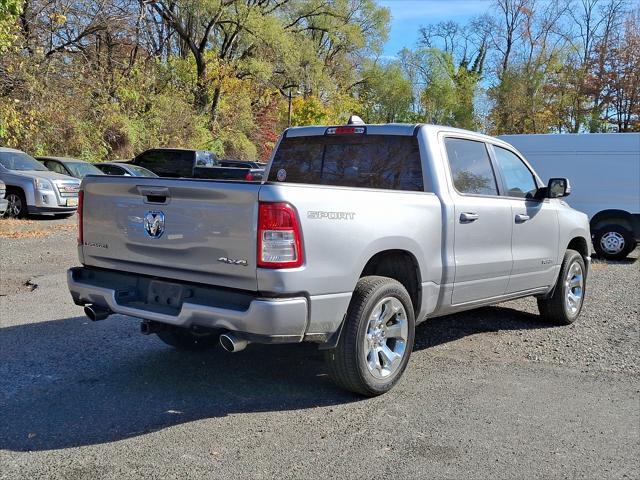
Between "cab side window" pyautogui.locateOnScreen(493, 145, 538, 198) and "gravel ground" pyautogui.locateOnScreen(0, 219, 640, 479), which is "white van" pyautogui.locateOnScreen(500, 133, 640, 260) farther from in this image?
"cab side window" pyautogui.locateOnScreen(493, 145, 538, 198)

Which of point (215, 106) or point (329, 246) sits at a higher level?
point (215, 106)

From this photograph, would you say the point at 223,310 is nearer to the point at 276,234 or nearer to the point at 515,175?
the point at 276,234

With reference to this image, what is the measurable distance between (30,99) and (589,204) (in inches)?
616

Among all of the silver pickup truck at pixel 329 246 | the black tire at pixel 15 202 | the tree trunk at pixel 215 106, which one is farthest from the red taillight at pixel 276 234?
the tree trunk at pixel 215 106

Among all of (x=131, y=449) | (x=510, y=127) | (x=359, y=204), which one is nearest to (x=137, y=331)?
(x=131, y=449)

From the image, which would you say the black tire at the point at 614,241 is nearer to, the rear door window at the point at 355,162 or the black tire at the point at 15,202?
the rear door window at the point at 355,162

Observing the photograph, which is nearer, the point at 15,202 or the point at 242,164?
the point at 15,202

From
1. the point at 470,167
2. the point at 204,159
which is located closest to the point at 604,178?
the point at 470,167

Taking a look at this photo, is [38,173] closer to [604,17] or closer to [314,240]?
[314,240]

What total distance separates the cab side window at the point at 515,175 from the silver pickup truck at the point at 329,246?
29 millimetres

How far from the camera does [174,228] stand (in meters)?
4.14

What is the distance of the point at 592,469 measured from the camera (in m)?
3.50

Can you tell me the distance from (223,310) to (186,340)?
1.69 metres

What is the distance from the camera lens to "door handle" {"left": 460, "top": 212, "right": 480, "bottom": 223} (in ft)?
16.8
